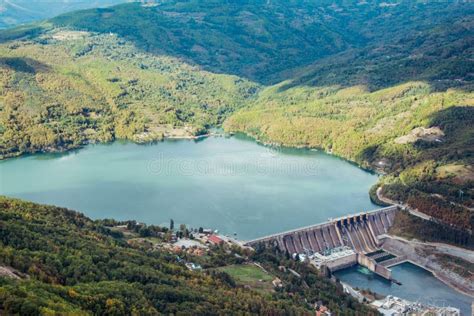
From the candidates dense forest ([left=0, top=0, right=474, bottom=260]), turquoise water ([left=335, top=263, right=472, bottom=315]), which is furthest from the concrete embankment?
dense forest ([left=0, top=0, right=474, bottom=260])

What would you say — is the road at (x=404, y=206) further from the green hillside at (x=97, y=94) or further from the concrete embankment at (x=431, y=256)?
the green hillside at (x=97, y=94)

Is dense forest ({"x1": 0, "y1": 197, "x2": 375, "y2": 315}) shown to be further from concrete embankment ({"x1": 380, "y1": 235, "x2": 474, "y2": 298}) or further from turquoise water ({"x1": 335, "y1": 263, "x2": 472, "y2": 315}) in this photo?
concrete embankment ({"x1": 380, "y1": 235, "x2": 474, "y2": 298})

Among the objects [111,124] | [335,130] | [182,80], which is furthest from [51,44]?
[335,130]

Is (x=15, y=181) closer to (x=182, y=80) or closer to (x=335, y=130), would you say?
(x=335, y=130)

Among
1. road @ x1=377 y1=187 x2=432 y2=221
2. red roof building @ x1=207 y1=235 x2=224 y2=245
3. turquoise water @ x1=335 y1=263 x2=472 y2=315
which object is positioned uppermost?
red roof building @ x1=207 y1=235 x2=224 y2=245

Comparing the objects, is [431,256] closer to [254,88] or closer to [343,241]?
[343,241]

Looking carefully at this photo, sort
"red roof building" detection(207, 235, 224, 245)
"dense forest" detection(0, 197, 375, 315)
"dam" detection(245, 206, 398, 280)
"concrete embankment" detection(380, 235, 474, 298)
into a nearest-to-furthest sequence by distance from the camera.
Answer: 1. "dense forest" detection(0, 197, 375, 315)
2. "red roof building" detection(207, 235, 224, 245)
3. "concrete embankment" detection(380, 235, 474, 298)
4. "dam" detection(245, 206, 398, 280)

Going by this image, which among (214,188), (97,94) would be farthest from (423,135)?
(97,94)
